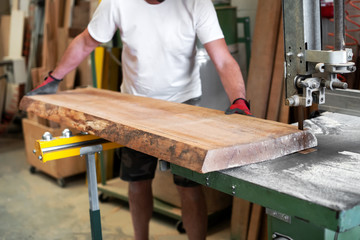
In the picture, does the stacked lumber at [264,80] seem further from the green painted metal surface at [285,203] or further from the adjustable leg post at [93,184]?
the green painted metal surface at [285,203]

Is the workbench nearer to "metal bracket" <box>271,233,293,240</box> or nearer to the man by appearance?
"metal bracket" <box>271,233,293,240</box>

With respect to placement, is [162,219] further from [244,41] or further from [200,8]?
[200,8]

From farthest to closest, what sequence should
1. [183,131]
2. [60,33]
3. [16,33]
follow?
[16,33]
[60,33]
[183,131]

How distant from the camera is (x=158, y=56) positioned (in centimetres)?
226

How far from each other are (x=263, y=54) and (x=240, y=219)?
3.24 feet

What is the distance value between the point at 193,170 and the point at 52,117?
0.98 meters

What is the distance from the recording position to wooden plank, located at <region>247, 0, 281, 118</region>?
8.41 feet

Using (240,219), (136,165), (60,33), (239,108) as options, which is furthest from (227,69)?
(60,33)

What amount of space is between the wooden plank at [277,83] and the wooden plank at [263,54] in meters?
0.04

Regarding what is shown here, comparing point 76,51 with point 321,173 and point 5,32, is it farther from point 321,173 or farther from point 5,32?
point 5,32

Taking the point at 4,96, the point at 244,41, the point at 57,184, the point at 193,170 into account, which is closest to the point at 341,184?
the point at 193,170

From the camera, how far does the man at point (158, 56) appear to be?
217 centimetres

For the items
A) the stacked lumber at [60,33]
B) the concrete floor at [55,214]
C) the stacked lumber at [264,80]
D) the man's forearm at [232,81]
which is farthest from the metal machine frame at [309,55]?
the stacked lumber at [60,33]

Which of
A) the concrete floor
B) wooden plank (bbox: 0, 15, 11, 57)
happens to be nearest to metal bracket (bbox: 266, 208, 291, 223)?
the concrete floor
